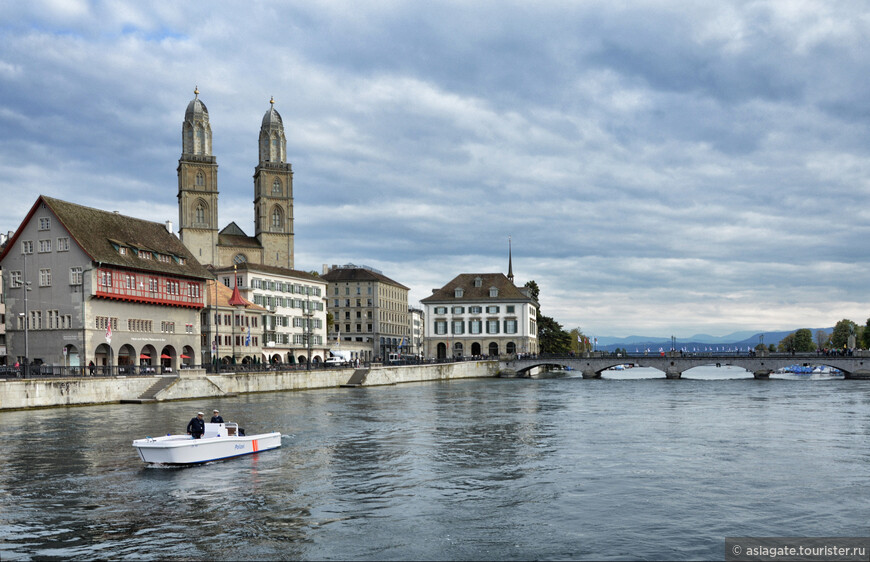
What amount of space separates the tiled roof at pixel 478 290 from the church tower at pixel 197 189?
3645 cm

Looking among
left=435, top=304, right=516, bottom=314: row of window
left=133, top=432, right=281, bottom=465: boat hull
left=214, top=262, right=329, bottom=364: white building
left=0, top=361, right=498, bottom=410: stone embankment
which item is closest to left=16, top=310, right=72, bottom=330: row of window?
left=0, top=361, right=498, bottom=410: stone embankment

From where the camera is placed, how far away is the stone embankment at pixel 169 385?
169 ft

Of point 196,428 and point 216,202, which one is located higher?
point 216,202

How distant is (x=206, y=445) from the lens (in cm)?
3083

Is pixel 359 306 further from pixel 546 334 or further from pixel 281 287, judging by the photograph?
pixel 281 287

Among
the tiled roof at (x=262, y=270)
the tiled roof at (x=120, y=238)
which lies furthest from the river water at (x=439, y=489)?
the tiled roof at (x=262, y=270)

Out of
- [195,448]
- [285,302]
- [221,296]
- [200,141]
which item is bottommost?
[195,448]

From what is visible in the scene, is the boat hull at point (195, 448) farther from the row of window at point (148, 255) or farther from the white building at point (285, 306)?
the white building at point (285, 306)

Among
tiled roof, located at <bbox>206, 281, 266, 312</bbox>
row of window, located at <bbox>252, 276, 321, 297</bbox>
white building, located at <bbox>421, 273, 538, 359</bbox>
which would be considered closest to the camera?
tiled roof, located at <bbox>206, 281, 266, 312</bbox>

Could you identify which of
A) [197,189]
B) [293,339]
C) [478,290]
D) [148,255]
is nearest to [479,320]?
[478,290]

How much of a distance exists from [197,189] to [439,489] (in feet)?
380

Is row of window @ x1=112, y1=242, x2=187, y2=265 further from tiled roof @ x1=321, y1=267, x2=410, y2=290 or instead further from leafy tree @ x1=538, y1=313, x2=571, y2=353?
leafy tree @ x1=538, y1=313, x2=571, y2=353

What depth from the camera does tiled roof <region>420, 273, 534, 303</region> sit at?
133875 mm

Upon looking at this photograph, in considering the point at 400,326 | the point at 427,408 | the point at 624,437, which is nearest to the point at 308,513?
the point at 624,437
